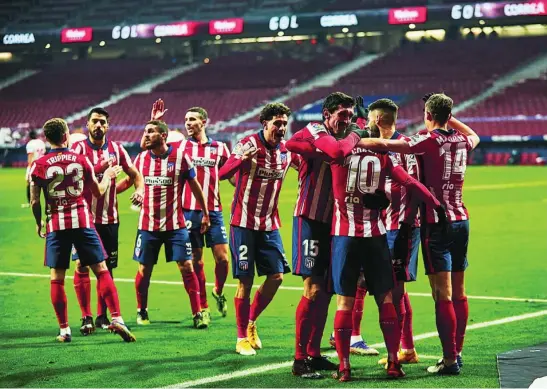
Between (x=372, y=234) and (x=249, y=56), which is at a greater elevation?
(x=249, y=56)

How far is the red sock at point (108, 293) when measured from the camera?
29.1 feet

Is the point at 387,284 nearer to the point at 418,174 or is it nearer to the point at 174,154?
the point at 418,174

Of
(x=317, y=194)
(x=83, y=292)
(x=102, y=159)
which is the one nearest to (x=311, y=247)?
(x=317, y=194)

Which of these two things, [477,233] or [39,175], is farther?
[477,233]

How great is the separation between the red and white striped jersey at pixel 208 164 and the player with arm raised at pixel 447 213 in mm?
3590

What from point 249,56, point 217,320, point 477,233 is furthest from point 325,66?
point 217,320

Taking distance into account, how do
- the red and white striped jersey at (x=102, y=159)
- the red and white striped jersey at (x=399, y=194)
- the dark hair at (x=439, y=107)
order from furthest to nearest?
the red and white striped jersey at (x=102, y=159) → the red and white striped jersey at (x=399, y=194) → the dark hair at (x=439, y=107)

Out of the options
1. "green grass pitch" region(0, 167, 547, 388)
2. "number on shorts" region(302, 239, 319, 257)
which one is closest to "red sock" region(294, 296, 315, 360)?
"green grass pitch" region(0, 167, 547, 388)

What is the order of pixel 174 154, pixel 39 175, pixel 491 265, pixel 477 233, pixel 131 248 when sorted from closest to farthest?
pixel 39 175 → pixel 174 154 → pixel 491 265 → pixel 131 248 → pixel 477 233

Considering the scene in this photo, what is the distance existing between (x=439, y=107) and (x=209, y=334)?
3.26 meters

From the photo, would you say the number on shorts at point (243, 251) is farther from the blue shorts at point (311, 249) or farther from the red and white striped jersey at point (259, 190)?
the blue shorts at point (311, 249)

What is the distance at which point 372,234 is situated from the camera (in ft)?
23.8

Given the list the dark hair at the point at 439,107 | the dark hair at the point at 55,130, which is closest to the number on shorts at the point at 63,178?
the dark hair at the point at 55,130

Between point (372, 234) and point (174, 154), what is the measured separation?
3148 millimetres
